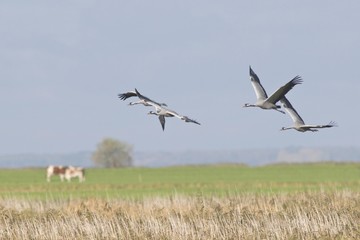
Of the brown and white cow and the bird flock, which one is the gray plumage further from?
the brown and white cow

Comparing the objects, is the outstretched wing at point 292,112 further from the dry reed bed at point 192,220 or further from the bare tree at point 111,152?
the bare tree at point 111,152

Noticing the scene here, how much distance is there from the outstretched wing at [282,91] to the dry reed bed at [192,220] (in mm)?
5270

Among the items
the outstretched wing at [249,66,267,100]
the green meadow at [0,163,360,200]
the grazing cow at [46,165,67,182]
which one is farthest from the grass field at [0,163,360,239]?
the grazing cow at [46,165,67,182]

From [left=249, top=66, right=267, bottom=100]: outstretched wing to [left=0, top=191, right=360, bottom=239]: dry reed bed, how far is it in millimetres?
5003

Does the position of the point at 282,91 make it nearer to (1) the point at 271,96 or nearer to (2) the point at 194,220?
(1) the point at 271,96

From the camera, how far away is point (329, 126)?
9.74 metres

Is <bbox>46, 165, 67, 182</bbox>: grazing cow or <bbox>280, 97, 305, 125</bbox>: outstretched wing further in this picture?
<bbox>46, 165, 67, 182</bbox>: grazing cow

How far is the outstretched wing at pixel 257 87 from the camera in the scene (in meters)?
11.1

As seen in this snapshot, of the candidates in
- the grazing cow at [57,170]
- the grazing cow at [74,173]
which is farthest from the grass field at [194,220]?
the grazing cow at [57,170]

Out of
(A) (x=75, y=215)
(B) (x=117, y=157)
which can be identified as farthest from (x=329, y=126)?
(B) (x=117, y=157)

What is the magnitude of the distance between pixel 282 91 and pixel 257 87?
427 mm

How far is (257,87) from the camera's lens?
11.5 meters

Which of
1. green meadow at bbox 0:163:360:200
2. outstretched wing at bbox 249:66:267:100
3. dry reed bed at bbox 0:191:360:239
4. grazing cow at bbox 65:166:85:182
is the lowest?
dry reed bed at bbox 0:191:360:239

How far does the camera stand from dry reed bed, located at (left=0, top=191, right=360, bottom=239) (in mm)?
17344
